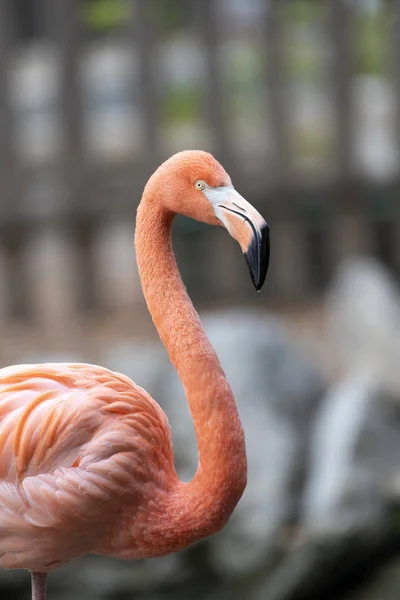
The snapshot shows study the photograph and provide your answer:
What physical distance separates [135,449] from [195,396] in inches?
6.4

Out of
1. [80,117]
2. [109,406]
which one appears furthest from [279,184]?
[109,406]

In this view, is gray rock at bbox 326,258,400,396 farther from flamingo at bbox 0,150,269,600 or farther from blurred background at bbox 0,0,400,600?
flamingo at bbox 0,150,269,600

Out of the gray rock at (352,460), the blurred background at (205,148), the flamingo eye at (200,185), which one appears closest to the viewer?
the flamingo eye at (200,185)

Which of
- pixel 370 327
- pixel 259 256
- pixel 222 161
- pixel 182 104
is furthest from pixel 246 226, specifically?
pixel 182 104

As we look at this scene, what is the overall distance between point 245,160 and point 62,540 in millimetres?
4151

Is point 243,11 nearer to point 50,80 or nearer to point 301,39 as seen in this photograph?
point 301,39

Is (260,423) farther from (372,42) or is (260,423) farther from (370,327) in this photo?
(372,42)

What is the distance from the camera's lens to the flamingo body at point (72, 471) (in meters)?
1.99

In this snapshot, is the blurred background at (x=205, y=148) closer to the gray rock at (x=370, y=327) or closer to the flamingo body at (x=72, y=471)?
the gray rock at (x=370, y=327)

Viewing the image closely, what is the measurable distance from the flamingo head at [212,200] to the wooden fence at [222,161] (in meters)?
A: 3.82

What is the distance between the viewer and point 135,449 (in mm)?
2031

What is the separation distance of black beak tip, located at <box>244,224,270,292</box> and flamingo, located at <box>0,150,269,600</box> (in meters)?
0.12

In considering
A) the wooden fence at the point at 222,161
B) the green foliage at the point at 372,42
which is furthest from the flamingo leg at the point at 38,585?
the green foliage at the point at 372,42

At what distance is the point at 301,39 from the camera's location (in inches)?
236
